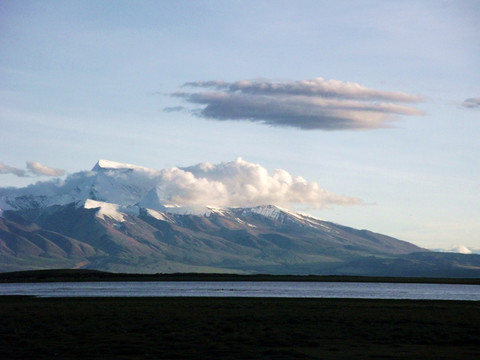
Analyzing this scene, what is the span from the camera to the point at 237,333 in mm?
56344

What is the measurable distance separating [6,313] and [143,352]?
3265 cm

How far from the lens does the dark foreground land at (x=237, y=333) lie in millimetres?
46031

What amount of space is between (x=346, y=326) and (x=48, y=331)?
22657 mm

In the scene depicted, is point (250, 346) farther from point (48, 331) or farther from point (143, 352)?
point (48, 331)

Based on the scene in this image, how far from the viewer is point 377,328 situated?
6044 centimetres

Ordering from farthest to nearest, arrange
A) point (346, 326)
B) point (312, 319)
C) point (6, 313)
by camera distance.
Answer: point (6, 313), point (312, 319), point (346, 326)

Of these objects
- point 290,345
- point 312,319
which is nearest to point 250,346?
point 290,345

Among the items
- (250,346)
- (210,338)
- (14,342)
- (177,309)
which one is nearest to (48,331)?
(14,342)

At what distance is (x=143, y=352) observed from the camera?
151ft

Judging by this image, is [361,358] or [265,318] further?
[265,318]

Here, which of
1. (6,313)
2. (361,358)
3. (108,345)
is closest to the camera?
(361,358)

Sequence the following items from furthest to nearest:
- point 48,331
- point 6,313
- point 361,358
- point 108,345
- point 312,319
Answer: point 6,313 < point 312,319 < point 48,331 < point 108,345 < point 361,358

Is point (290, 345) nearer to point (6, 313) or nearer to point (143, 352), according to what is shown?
point (143, 352)

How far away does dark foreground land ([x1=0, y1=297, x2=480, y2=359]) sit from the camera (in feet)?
151
